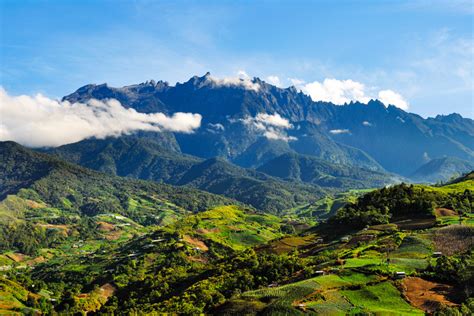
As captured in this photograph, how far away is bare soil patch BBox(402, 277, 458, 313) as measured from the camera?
69.2 m

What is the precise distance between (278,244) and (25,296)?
85582 mm

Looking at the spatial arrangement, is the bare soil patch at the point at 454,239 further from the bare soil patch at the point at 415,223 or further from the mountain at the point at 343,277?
the bare soil patch at the point at 415,223

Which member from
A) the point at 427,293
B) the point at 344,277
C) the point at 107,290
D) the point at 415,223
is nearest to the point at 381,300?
the point at 427,293

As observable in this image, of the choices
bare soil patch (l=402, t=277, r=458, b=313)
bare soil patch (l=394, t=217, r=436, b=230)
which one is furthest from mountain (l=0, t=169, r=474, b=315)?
bare soil patch (l=394, t=217, r=436, b=230)

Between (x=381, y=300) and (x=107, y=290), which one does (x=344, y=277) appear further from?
(x=107, y=290)

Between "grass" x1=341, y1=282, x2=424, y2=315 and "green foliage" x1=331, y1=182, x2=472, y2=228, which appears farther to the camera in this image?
"green foliage" x1=331, y1=182, x2=472, y2=228

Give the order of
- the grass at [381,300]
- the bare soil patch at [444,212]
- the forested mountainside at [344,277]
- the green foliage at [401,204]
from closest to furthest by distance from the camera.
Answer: the grass at [381,300] → the forested mountainside at [344,277] → the bare soil patch at [444,212] → the green foliage at [401,204]

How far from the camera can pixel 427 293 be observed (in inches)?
2904

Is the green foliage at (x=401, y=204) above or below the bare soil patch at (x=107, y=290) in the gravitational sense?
above

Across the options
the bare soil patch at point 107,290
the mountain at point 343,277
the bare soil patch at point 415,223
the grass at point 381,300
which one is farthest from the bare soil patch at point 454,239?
the bare soil patch at point 107,290

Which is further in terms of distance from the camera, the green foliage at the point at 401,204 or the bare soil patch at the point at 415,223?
the green foliage at the point at 401,204

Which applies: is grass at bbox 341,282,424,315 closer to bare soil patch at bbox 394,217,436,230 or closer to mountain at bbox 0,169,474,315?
mountain at bbox 0,169,474,315

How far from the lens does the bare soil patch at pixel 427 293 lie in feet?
227

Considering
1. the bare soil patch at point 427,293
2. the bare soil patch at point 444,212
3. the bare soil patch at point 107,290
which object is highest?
the bare soil patch at point 444,212
